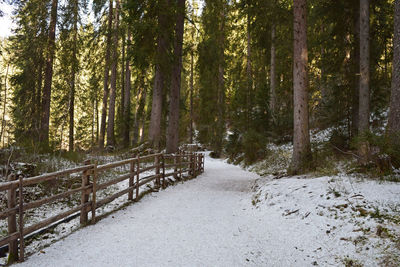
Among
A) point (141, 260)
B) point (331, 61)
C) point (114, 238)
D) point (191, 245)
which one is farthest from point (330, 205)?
point (331, 61)

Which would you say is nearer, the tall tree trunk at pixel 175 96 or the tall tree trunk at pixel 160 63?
the tall tree trunk at pixel 160 63

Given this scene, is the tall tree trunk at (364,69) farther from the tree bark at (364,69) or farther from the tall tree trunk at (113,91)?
the tall tree trunk at (113,91)

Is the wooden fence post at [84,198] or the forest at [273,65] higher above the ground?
the forest at [273,65]

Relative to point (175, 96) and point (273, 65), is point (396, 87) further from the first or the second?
point (273, 65)

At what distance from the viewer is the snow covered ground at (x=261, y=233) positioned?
12.8ft

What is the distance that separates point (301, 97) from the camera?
902 cm

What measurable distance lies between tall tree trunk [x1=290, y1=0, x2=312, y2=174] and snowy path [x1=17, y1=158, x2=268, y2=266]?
111 inches

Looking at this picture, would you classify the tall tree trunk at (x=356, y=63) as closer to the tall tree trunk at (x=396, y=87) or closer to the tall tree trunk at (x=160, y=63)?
the tall tree trunk at (x=396, y=87)

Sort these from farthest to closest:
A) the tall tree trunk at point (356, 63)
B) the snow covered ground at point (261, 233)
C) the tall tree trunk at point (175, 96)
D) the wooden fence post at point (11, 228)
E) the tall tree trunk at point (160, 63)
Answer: the tall tree trunk at point (175, 96) → the tall tree trunk at point (160, 63) → the tall tree trunk at point (356, 63) → the snow covered ground at point (261, 233) → the wooden fence post at point (11, 228)

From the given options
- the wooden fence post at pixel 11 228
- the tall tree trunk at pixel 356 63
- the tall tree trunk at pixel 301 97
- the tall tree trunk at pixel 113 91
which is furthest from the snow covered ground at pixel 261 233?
the tall tree trunk at pixel 113 91

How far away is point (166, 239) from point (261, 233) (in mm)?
1991

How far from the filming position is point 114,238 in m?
4.80

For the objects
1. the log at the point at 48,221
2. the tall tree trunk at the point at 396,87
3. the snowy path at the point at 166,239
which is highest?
the tall tree trunk at the point at 396,87

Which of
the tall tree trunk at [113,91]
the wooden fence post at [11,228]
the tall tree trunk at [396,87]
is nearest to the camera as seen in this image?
the wooden fence post at [11,228]
